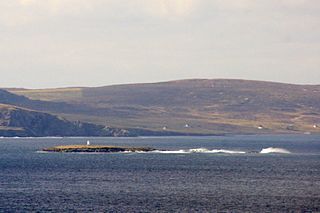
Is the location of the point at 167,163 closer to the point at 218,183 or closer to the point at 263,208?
the point at 218,183

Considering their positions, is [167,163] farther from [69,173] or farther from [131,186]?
[131,186]

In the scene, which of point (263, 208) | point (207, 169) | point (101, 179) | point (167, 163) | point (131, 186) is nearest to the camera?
point (263, 208)

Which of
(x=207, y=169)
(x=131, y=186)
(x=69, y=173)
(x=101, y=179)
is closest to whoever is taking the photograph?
(x=131, y=186)

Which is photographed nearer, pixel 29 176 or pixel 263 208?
pixel 263 208

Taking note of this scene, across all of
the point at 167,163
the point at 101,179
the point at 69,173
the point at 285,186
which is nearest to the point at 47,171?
the point at 69,173

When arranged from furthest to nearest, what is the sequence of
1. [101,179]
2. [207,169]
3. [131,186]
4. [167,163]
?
[167,163] → [207,169] → [101,179] → [131,186]

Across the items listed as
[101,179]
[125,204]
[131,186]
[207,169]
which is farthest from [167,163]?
[125,204]
